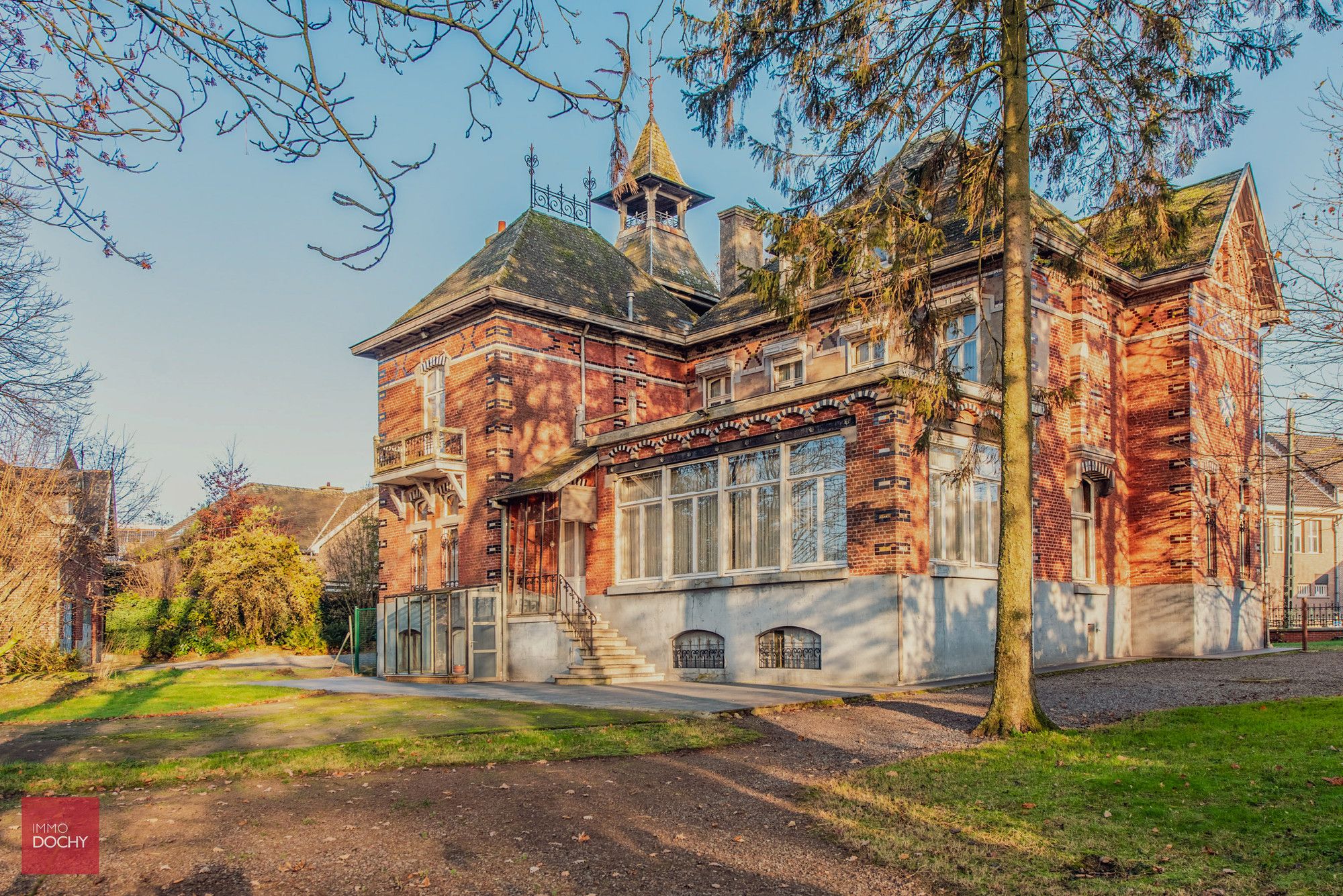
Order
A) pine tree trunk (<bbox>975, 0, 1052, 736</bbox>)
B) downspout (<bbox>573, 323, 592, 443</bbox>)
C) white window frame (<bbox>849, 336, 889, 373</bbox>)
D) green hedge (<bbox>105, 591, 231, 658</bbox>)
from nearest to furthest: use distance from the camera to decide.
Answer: pine tree trunk (<bbox>975, 0, 1052, 736</bbox>)
white window frame (<bbox>849, 336, 889, 373</bbox>)
downspout (<bbox>573, 323, 592, 443</bbox>)
green hedge (<bbox>105, 591, 231, 658</bbox>)

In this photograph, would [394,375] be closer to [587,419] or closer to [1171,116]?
[587,419]

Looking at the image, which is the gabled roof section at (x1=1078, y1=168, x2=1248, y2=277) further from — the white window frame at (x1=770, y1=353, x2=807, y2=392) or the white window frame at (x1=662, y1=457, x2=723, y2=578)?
the white window frame at (x1=662, y1=457, x2=723, y2=578)

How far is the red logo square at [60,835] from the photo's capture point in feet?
20.7

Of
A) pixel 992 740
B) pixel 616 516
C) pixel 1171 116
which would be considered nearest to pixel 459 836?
pixel 992 740

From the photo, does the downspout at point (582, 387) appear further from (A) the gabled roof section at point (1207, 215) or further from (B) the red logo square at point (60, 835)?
(B) the red logo square at point (60, 835)

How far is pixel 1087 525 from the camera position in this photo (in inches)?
869

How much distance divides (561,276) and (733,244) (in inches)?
212

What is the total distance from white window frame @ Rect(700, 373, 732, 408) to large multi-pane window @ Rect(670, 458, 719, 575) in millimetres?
5064

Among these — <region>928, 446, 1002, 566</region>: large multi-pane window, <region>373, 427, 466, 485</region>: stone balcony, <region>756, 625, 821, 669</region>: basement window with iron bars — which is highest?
<region>373, 427, 466, 485</region>: stone balcony

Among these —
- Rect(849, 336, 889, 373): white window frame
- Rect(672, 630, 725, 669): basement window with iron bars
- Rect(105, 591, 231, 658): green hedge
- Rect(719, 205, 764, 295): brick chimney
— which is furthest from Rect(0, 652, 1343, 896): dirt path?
Rect(105, 591, 231, 658): green hedge

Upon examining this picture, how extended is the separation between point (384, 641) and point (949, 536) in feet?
45.3

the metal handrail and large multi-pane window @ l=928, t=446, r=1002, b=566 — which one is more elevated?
large multi-pane window @ l=928, t=446, r=1002, b=566

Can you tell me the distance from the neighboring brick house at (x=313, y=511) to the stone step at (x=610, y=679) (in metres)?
25.4

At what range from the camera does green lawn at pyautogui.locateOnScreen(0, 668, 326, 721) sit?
14742 millimetres
